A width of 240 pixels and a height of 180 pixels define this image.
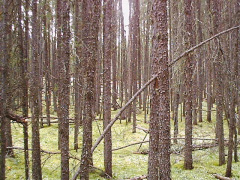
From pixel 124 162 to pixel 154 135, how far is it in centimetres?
678

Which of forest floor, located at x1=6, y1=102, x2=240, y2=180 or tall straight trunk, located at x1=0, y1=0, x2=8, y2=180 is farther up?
tall straight trunk, located at x1=0, y1=0, x2=8, y2=180

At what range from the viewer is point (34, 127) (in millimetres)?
7176

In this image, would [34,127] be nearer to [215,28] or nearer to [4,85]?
[4,85]

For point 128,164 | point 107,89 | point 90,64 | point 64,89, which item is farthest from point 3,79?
point 128,164

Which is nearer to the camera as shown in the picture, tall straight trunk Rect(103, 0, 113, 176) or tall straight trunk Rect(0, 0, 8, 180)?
tall straight trunk Rect(0, 0, 8, 180)

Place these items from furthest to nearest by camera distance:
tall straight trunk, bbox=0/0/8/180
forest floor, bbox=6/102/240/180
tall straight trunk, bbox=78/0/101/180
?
forest floor, bbox=6/102/240/180 < tall straight trunk, bbox=0/0/8/180 < tall straight trunk, bbox=78/0/101/180

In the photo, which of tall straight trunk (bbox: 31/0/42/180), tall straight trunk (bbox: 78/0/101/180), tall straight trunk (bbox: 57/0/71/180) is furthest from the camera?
tall straight trunk (bbox: 31/0/42/180)

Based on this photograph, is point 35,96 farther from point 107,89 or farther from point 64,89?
point 107,89

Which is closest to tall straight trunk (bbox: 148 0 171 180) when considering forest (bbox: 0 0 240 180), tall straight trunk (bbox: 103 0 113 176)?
forest (bbox: 0 0 240 180)

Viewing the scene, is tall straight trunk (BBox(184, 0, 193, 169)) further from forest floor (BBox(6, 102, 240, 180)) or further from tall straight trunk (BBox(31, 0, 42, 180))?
tall straight trunk (BBox(31, 0, 42, 180))

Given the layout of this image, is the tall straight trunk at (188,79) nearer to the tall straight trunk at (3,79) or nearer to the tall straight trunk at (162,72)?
the tall straight trunk at (162,72)

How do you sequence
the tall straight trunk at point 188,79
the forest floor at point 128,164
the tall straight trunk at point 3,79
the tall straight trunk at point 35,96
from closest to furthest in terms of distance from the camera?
the tall straight trunk at point 3,79 < the tall straight trunk at point 35,96 < the forest floor at point 128,164 < the tall straight trunk at point 188,79

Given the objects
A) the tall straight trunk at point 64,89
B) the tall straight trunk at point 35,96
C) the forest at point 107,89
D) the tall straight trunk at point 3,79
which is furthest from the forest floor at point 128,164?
the tall straight trunk at point 3,79

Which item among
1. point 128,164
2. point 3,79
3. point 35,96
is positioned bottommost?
point 128,164
